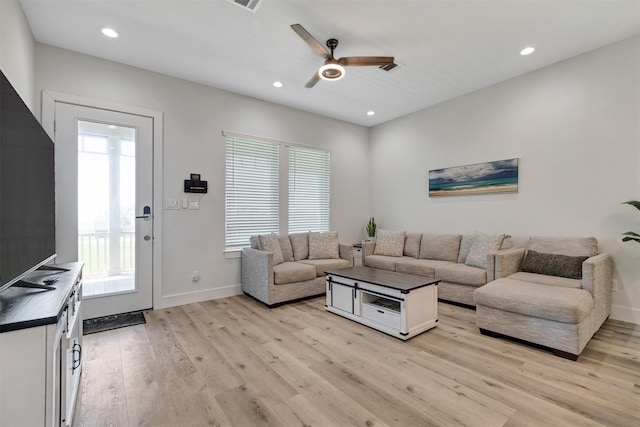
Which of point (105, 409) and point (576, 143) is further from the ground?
point (576, 143)

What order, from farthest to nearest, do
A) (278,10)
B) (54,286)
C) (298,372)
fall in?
(278,10)
(298,372)
(54,286)

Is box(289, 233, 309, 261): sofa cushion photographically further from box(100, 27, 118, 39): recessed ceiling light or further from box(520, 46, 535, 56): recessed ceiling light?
box(520, 46, 535, 56): recessed ceiling light

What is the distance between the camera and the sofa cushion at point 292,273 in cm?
363

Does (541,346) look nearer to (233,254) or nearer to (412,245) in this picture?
(412,245)

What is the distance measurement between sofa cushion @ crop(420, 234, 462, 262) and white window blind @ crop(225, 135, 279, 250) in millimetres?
2365

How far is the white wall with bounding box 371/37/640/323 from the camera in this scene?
3.09 meters

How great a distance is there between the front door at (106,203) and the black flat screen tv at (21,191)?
4.37 ft

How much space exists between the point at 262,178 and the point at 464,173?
3074mm

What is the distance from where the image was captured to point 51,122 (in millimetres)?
2979

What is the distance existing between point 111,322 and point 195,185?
1791 mm

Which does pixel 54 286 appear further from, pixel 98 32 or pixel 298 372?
pixel 98 32

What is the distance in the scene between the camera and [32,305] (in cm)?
122

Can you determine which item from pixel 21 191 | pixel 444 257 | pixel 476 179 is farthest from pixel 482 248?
pixel 21 191

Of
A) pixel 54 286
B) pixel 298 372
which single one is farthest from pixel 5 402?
Result: pixel 298 372
